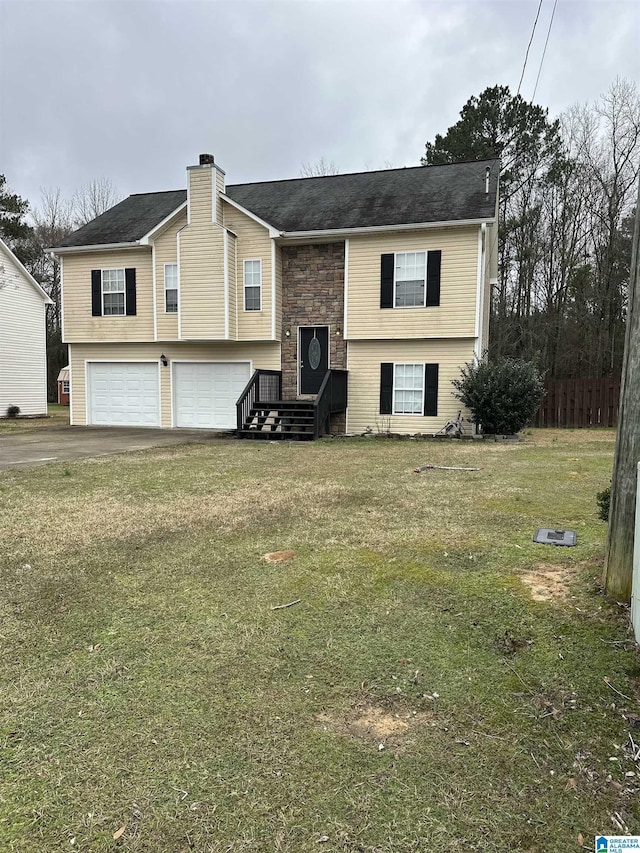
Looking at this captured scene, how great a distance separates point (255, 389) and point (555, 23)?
9.52 m

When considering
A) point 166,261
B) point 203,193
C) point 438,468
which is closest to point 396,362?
point 438,468

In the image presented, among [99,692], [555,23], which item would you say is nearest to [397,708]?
[99,692]

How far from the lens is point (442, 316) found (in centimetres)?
1345

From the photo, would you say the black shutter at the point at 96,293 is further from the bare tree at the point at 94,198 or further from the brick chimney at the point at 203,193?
the bare tree at the point at 94,198

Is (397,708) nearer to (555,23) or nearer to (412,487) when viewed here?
(412,487)

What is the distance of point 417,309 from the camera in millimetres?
13641

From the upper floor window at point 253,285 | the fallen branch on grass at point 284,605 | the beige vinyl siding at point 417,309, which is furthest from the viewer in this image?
the upper floor window at point 253,285

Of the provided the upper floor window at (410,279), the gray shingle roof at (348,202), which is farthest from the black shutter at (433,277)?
the gray shingle roof at (348,202)

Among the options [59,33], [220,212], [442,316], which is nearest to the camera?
[59,33]

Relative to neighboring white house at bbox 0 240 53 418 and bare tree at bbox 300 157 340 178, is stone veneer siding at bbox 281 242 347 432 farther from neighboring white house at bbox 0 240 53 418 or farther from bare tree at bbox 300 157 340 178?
bare tree at bbox 300 157 340 178

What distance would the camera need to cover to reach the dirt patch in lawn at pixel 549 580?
11.2ft

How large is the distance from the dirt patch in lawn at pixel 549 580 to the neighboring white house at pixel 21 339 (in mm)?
22321

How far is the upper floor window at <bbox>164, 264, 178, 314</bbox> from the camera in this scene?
1500 centimetres

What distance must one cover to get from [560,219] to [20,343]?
23220 mm
